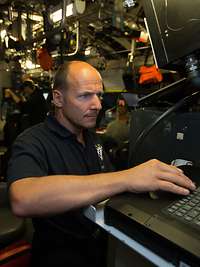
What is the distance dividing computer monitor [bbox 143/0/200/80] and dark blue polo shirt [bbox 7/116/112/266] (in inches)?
17.9

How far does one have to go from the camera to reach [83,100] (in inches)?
41.8

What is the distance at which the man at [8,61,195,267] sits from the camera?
0.59 m

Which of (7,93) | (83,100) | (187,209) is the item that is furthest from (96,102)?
(7,93)

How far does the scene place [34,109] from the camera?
12.2 ft

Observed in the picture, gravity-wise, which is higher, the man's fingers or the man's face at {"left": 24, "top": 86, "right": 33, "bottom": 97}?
the man's face at {"left": 24, "top": 86, "right": 33, "bottom": 97}

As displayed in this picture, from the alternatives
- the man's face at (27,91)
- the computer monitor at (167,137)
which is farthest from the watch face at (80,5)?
the man's face at (27,91)

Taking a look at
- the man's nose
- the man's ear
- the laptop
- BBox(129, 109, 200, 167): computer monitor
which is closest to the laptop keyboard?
the laptop

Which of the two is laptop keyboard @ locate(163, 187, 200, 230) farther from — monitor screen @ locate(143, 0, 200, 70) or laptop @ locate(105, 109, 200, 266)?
monitor screen @ locate(143, 0, 200, 70)

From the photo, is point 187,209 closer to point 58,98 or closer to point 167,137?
point 167,137

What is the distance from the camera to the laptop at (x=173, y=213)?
43cm

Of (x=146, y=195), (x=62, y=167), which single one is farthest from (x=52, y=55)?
(x=146, y=195)

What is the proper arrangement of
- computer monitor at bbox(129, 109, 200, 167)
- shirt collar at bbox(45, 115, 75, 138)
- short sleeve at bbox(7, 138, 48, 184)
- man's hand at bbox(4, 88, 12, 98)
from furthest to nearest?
man's hand at bbox(4, 88, 12, 98) → shirt collar at bbox(45, 115, 75, 138) → computer monitor at bbox(129, 109, 200, 167) → short sleeve at bbox(7, 138, 48, 184)

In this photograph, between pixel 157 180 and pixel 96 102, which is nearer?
pixel 157 180

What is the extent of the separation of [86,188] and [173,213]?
0.19m
